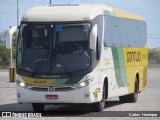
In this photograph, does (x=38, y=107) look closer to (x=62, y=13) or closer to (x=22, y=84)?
(x=22, y=84)

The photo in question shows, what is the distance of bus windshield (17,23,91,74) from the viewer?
17953 mm

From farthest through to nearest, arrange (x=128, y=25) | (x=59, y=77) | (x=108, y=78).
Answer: (x=128, y=25)
(x=108, y=78)
(x=59, y=77)

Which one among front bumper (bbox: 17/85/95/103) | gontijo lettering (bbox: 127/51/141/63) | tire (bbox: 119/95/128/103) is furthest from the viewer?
tire (bbox: 119/95/128/103)

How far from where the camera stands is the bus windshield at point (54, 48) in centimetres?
1795

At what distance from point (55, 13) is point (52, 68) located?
1.74 meters

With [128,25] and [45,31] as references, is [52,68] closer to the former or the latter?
[45,31]

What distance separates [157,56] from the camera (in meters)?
130

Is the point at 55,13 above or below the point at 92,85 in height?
above

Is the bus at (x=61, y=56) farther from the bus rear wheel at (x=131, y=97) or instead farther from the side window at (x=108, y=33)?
the bus rear wheel at (x=131, y=97)

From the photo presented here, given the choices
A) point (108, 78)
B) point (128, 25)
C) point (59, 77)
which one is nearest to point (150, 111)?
point (108, 78)

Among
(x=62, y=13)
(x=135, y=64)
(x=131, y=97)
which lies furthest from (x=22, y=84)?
(x=135, y=64)

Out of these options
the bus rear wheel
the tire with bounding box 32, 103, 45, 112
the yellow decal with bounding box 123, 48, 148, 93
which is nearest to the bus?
the tire with bounding box 32, 103, 45, 112

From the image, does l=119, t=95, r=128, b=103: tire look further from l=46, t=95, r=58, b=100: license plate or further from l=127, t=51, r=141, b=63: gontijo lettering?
l=46, t=95, r=58, b=100: license plate

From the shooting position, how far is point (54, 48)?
1809cm
